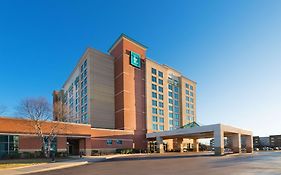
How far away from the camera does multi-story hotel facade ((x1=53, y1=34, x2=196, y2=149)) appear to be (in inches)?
2591

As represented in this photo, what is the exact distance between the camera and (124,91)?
66.1 metres

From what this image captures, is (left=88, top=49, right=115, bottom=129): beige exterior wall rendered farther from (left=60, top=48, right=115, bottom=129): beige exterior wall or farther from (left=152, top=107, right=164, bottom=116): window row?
(left=152, top=107, right=164, bottom=116): window row

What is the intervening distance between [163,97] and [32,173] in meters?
59.3

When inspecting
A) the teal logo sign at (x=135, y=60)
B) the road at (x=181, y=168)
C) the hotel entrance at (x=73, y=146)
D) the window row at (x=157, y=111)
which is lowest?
the hotel entrance at (x=73, y=146)

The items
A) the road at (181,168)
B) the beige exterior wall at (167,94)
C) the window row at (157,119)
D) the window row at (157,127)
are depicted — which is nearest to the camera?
the road at (181,168)

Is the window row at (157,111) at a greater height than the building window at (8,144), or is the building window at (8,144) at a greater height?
the window row at (157,111)

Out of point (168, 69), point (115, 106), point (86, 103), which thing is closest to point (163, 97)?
point (168, 69)

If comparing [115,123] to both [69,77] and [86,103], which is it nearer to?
[86,103]

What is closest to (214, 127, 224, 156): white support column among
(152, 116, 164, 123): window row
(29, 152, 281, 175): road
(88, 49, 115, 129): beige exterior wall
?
(29, 152, 281, 175): road

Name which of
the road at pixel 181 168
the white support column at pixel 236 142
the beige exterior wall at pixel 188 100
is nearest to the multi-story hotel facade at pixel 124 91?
Result: the beige exterior wall at pixel 188 100

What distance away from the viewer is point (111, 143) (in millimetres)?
55938

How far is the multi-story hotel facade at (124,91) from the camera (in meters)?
65.8

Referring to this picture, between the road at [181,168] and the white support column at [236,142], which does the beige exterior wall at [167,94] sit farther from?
the road at [181,168]

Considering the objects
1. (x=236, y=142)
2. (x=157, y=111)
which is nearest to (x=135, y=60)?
(x=157, y=111)
